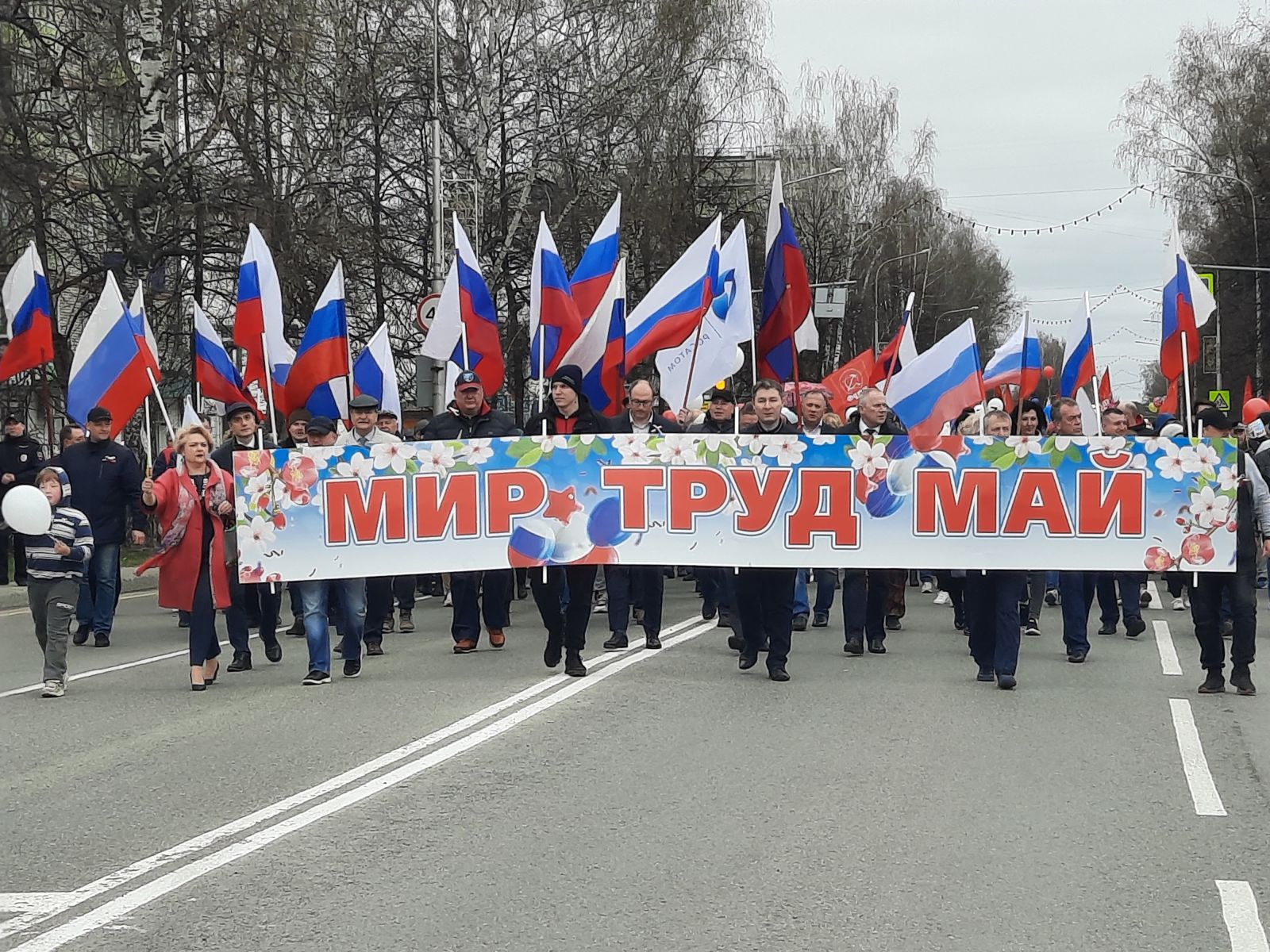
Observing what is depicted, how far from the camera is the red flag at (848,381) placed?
75.8 feet

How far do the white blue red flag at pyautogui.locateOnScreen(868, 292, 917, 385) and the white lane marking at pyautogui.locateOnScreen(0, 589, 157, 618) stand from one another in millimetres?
8951

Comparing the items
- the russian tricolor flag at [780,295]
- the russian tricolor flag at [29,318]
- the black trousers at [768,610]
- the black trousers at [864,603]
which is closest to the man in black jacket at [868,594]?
the black trousers at [864,603]

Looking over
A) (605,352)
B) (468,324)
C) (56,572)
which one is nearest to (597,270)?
(605,352)

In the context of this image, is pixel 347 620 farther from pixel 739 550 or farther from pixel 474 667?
pixel 739 550

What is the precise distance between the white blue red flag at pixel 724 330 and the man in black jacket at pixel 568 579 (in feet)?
6.61

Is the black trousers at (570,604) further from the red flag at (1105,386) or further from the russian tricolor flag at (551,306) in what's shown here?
the red flag at (1105,386)

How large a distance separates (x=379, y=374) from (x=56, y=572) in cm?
720

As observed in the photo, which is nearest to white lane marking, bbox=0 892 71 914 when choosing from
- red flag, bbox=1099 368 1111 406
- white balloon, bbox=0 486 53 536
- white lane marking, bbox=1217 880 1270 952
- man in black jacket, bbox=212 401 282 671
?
white lane marking, bbox=1217 880 1270 952

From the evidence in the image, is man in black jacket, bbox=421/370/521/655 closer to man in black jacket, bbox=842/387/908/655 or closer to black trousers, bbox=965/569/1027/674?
man in black jacket, bbox=842/387/908/655

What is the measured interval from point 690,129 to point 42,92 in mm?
20223

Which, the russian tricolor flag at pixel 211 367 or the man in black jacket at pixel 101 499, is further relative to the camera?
the russian tricolor flag at pixel 211 367

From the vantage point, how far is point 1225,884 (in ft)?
19.4

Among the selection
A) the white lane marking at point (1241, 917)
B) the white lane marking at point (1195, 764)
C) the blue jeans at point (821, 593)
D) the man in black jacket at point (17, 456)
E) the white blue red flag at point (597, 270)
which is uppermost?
the white blue red flag at point (597, 270)

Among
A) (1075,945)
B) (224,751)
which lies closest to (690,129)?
(224,751)
